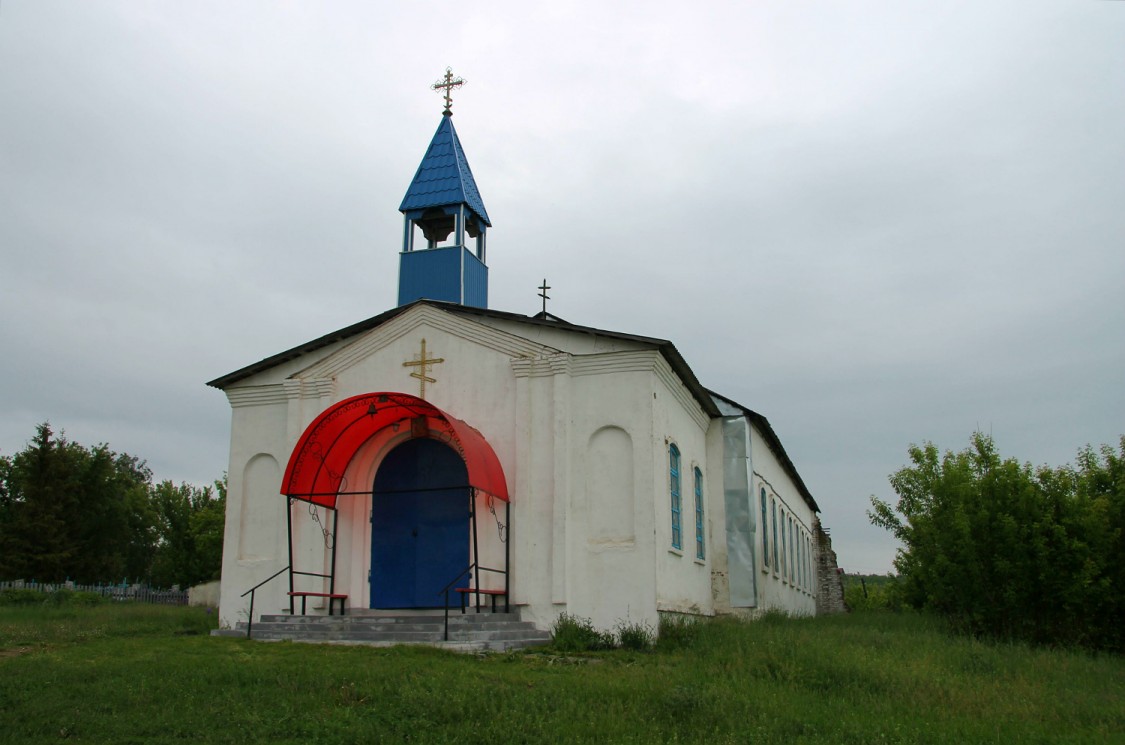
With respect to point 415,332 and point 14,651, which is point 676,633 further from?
point 14,651

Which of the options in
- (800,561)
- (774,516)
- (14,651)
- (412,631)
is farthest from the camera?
(800,561)

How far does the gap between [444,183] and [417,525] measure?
7.16 meters

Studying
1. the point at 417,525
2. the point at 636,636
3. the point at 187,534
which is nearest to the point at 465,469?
the point at 417,525

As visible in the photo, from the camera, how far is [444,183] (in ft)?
63.4

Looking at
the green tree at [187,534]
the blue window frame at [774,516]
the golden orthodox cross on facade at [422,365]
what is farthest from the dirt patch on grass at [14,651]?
the green tree at [187,534]

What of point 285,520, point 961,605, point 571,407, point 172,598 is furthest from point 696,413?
point 172,598

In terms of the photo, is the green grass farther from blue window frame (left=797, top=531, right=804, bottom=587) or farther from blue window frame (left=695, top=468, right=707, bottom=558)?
blue window frame (left=797, top=531, right=804, bottom=587)

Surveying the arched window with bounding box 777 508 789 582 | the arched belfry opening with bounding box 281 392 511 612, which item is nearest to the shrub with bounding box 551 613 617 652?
the arched belfry opening with bounding box 281 392 511 612

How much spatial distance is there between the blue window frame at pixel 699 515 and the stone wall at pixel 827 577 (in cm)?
2238

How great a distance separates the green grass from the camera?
815cm

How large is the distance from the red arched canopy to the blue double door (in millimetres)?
477

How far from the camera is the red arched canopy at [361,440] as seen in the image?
47.2 ft

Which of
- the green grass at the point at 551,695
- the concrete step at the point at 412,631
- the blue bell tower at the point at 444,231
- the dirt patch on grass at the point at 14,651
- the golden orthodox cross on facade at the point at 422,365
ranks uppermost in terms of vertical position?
the blue bell tower at the point at 444,231

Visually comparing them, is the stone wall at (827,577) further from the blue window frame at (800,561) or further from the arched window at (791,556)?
the arched window at (791,556)
